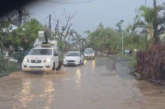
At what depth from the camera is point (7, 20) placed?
71.5 feet

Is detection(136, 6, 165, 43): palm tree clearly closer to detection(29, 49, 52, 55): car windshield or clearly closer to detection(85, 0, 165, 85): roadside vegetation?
detection(85, 0, 165, 85): roadside vegetation

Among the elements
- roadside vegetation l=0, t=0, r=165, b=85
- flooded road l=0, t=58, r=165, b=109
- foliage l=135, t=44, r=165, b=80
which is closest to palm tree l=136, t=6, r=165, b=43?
roadside vegetation l=0, t=0, r=165, b=85

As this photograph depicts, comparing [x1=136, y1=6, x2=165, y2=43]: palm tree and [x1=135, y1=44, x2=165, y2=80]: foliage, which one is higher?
[x1=136, y1=6, x2=165, y2=43]: palm tree

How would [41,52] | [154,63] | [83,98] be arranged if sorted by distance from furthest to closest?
[41,52], [154,63], [83,98]

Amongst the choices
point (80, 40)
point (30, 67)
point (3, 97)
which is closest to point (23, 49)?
point (30, 67)

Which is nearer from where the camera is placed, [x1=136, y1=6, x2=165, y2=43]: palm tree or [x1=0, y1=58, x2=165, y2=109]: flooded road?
[x1=0, y1=58, x2=165, y2=109]: flooded road

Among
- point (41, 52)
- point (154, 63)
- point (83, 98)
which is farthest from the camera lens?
point (41, 52)

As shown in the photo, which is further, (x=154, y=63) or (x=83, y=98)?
(x=154, y=63)

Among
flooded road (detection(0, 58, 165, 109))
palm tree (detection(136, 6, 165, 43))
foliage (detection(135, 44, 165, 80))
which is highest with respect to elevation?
palm tree (detection(136, 6, 165, 43))

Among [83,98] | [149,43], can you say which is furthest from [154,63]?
[149,43]

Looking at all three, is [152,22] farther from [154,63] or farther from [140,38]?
[154,63]

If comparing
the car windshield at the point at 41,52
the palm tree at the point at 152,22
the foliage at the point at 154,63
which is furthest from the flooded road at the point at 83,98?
the palm tree at the point at 152,22

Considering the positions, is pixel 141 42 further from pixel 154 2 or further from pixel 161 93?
pixel 161 93

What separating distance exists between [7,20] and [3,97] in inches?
454
